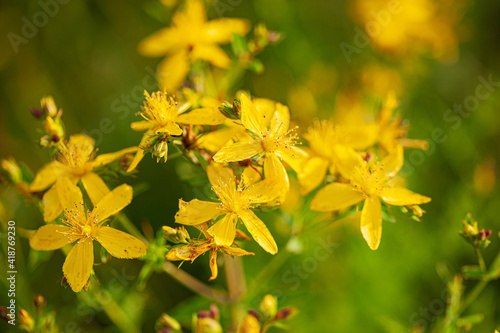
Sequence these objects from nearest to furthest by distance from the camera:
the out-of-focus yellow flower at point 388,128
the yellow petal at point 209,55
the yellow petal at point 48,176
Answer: the yellow petal at point 48,176 < the out-of-focus yellow flower at point 388,128 < the yellow petal at point 209,55

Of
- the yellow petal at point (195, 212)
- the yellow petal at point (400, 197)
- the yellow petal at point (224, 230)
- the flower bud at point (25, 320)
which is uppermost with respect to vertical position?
the yellow petal at point (195, 212)

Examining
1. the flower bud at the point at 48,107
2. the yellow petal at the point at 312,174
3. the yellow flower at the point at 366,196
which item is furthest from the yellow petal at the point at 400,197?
the flower bud at the point at 48,107

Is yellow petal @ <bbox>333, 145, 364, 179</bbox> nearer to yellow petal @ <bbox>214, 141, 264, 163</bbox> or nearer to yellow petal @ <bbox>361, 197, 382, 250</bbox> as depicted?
yellow petal @ <bbox>361, 197, 382, 250</bbox>

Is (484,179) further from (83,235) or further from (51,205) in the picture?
(51,205)

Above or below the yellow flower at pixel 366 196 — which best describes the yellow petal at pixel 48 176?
above

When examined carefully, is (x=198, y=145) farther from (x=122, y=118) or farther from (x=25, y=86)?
(x=25, y=86)

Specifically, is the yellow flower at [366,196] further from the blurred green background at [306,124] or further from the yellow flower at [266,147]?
the blurred green background at [306,124]

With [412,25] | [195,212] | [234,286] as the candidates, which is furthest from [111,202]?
[412,25]

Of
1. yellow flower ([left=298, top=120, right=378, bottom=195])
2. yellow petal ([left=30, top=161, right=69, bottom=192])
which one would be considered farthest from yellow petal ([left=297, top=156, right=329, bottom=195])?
yellow petal ([left=30, top=161, right=69, bottom=192])
